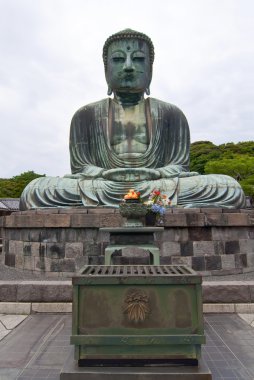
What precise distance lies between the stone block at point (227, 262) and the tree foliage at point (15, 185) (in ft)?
98.6

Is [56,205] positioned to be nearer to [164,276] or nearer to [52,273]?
[52,273]

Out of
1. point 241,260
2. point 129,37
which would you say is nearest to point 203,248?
point 241,260

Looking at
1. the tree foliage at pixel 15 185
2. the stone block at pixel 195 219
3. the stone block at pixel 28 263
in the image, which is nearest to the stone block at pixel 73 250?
the stone block at pixel 28 263

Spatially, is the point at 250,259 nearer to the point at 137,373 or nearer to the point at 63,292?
the point at 63,292

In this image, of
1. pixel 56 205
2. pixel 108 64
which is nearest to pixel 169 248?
pixel 56 205

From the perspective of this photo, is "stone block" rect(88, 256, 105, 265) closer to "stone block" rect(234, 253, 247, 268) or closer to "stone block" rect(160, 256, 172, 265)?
"stone block" rect(160, 256, 172, 265)

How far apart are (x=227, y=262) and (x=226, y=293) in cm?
174

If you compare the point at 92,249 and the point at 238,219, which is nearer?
the point at 92,249

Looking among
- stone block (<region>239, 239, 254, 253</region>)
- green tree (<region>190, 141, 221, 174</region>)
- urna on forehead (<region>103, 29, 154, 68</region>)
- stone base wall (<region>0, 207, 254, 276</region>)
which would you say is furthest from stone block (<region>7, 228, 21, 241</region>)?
green tree (<region>190, 141, 221, 174</region>)

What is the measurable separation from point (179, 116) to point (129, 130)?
1.40 meters

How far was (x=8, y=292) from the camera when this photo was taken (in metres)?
4.35

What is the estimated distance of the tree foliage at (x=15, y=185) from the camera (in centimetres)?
3309

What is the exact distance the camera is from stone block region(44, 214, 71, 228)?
6.05 metres

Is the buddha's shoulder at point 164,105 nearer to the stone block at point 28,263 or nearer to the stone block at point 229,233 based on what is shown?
the stone block at point 229,233
